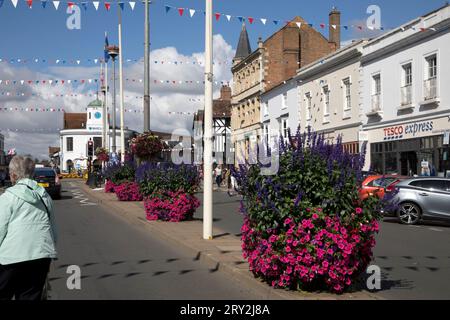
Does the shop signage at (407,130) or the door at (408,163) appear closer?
the shop signage at (407,130)

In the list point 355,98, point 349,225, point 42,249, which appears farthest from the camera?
point 355,98

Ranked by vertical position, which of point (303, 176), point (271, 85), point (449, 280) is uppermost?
point (271, 85)

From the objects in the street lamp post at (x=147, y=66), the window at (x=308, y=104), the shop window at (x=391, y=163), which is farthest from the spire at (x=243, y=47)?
the street lamp post at (x=147, y=66)

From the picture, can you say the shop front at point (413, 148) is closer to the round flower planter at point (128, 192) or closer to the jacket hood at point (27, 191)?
the round flower planter at point (128, 192)

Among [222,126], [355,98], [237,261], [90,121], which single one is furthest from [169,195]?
[90,121]

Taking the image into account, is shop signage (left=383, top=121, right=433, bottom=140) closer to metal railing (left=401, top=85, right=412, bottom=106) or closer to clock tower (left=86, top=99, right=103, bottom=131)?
metal railing (left=401, top=85, right=412, bottom=106)

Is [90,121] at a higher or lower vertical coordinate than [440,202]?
higher

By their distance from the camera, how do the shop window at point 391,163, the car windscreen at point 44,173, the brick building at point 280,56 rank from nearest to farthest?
the car windscreen at point 44,173, the shop window at point 391,163, the brick building at point 280,56

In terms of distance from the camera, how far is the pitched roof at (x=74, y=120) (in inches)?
4648

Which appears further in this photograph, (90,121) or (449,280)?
(90,121)

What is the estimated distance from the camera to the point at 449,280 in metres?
9.29

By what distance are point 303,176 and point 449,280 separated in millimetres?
3397

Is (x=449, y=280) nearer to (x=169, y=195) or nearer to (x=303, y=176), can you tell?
(x=303, y=176)

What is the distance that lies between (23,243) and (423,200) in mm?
15186
